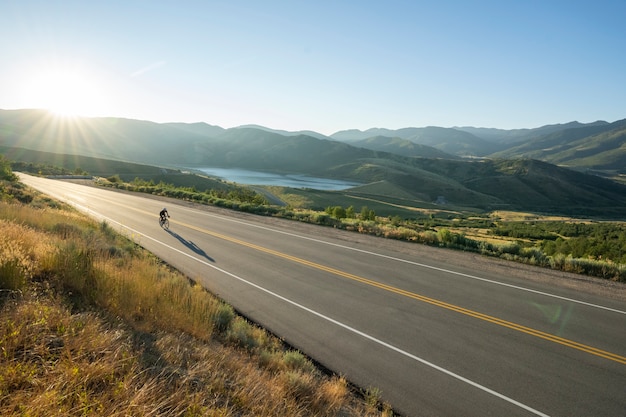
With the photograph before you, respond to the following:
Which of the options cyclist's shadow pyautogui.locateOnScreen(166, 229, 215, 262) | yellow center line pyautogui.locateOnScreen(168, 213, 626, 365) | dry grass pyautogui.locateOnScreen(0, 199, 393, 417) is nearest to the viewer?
dry grass pyautogui.locateOnScreen(0, 199, 393, 417)

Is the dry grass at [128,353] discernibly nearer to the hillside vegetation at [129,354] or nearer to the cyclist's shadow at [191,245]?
the hillside vegetation at [129,354]

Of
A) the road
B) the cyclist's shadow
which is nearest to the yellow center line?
the road

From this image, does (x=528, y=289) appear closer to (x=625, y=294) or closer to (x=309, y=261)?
(x=625, y=294)

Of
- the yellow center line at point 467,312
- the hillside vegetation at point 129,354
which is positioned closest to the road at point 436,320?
the yellow center line at point 467,312

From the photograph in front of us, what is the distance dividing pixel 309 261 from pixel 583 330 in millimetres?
9519

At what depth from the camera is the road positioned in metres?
6.50

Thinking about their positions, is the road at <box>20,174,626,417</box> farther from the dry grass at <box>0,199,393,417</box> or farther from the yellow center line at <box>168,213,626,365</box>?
the dry grass at <box>0,199,393,417</box>

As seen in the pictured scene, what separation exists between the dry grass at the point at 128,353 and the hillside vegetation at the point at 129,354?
2 cm

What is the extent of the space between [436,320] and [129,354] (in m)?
7.79

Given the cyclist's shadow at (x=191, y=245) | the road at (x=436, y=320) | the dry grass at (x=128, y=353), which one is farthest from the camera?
the cyclist's shadow at (x=191, y=245)

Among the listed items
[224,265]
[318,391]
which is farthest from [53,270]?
[224,265]

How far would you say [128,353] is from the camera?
418 cm

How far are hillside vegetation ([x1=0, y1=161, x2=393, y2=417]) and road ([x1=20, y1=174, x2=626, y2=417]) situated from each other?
1.23 m

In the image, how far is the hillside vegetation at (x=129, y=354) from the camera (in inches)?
126
